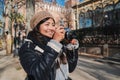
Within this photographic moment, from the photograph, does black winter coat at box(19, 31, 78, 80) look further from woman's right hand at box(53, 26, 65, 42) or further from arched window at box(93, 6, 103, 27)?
arched window at box(93, 6, 103, 27)

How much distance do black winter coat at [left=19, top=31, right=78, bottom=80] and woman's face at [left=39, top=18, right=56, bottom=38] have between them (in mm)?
60

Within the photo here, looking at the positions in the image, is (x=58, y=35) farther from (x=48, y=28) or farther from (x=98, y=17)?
(x=98, y=17)

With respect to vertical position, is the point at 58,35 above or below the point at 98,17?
below

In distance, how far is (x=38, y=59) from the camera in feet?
8.16

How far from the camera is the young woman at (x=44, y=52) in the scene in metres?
2.45

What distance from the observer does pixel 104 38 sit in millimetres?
27922

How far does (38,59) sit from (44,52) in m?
0.08

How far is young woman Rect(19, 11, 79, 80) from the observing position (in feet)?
8.04

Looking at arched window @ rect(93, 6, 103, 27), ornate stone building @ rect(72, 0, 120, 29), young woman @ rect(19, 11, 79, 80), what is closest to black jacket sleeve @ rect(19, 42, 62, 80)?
young woman @ rect(19, 11, 79, 80)

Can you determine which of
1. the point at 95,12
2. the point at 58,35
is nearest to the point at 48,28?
the point at 58,35

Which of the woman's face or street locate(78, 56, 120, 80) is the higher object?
the woman's face

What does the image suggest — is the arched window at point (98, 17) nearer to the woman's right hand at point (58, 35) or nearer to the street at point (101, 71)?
the street at point (101, 71)

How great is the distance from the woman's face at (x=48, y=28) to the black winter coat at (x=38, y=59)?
60 mm

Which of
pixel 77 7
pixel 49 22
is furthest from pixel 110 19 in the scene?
pixel 49 22
